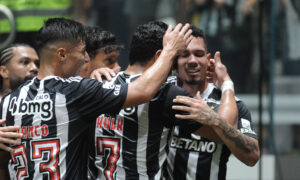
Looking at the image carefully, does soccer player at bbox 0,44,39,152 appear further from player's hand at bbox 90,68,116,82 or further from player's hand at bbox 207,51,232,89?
player's hand at bbox 207,51,232,89

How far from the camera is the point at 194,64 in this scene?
372 cm

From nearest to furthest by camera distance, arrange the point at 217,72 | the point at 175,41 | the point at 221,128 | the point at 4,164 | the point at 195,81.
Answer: the point at 175,41
the point at 221,128
the point at 4,164
the point at 217,72
the point at 195,81

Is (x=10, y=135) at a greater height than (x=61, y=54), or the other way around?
(x=61, y=54)

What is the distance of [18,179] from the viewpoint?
10.0 ft

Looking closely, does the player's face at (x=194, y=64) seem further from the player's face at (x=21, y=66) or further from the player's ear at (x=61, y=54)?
the player's face at (x=21, y=66)

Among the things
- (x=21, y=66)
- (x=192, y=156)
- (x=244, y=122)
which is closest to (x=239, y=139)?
(x=244, y=122)

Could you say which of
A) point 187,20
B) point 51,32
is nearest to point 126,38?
point 187,20

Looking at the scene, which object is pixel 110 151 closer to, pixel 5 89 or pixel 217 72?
pixel 217 72

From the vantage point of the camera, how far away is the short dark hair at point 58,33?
3.07 meters

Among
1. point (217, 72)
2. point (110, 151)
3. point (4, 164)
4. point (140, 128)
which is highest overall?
point (217, 72)

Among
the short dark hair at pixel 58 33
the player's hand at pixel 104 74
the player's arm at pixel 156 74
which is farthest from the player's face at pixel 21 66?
the player's arm at pixel 156 74

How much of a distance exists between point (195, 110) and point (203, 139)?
59cm

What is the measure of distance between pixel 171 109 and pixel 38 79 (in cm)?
82

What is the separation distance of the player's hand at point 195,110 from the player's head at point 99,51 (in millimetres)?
1101
